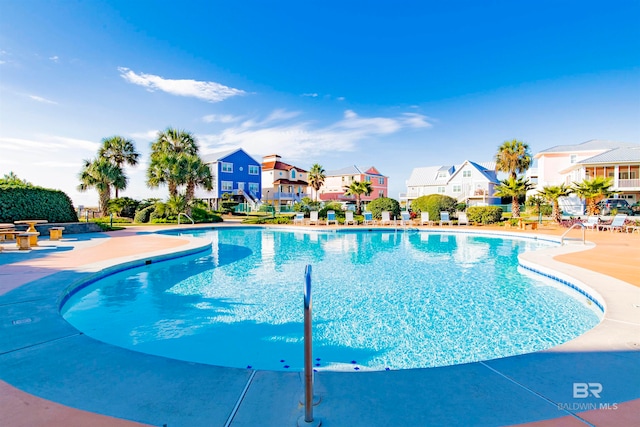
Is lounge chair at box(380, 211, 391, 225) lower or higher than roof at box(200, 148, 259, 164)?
lower

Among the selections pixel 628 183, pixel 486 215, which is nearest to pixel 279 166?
pixel 486 215

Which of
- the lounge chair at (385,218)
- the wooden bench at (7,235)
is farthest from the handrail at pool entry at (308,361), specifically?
the lounge chair at (385,218)

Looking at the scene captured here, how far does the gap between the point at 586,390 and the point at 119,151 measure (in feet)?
122

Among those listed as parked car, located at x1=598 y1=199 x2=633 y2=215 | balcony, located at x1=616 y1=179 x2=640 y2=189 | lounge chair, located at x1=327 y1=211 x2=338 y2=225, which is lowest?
lounge chair, located at x1=327 y1=211 x2=338 y2=225

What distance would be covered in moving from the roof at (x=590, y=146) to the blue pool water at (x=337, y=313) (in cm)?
3731

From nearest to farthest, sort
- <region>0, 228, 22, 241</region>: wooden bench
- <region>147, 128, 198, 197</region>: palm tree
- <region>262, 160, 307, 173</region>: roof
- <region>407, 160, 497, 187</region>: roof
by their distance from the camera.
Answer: <region>0, 228, 22, 241</region>: wooden bench, <region>147, 128, 198, 197</region>: palm tree, <region>407, 160, 497, 187</region>: roof, <region>262, 160, 307, 173</region>: roof

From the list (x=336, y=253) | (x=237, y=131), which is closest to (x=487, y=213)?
(x=336, y=253)

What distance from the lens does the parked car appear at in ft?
90.6

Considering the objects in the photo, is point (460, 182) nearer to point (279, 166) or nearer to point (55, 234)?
point (279, 166)

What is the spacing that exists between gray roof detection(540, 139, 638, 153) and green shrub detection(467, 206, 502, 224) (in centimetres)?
2149

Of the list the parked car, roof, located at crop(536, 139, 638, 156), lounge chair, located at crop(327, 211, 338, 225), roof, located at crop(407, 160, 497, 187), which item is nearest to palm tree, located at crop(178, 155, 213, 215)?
lounge chair, located at crop(327, 211, 338, 225)

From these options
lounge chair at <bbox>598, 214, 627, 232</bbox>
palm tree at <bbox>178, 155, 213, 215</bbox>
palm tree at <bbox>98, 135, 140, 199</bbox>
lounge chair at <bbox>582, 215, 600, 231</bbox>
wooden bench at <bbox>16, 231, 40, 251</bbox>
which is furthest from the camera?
palm tree at <bbox>98, 135, 140, 199</bbox>

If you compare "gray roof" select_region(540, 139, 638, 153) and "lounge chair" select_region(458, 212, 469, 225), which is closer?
"lounge chair" select_region(458, 212, 469, 225)

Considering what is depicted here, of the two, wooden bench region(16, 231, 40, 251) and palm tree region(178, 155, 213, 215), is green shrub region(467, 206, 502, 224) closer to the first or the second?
palm tree region(178, 155, 213, 215)
